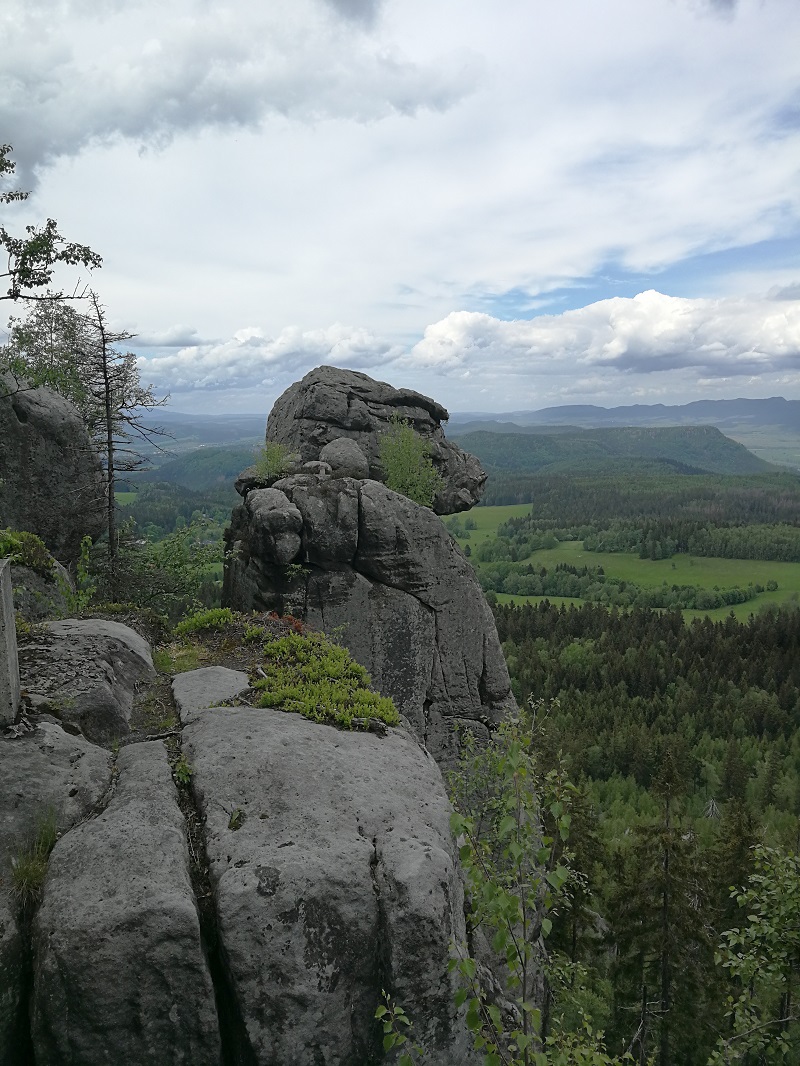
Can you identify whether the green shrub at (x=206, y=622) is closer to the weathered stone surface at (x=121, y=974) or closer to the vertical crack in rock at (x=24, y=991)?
the weathered stone surface at (x=121, y=974)

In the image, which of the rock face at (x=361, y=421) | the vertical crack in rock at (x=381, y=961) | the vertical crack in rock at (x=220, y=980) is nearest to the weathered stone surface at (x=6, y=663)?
the vertical crack in rock at (x=220, y=980)

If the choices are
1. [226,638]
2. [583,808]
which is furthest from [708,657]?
[226,638]

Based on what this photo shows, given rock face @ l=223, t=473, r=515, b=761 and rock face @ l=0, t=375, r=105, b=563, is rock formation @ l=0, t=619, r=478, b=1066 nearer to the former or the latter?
rock face @ l=223, t=473, r=515, b=761

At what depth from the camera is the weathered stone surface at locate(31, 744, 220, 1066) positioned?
6285 mm

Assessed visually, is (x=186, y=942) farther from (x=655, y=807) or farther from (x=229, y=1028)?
(x=655, y=807)

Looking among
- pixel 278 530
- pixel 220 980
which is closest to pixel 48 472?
pixel 278 530

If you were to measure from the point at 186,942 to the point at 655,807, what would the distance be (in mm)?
67755

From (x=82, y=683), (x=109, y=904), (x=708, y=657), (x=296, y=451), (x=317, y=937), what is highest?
(x=296, y=451)

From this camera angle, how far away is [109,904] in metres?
6.68

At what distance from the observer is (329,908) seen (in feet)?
22.7

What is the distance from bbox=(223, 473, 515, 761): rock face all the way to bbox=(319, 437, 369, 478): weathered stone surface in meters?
3.01

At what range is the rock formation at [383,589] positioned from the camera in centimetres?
2505

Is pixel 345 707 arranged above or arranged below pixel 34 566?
below

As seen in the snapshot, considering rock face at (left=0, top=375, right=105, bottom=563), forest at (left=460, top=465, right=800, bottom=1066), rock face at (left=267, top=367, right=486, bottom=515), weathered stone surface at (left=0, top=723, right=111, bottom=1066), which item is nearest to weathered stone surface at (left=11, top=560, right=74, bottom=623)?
rock face at (left=0, top=375, right=105, bottom=563)
